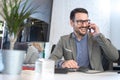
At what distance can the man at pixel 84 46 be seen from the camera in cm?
179

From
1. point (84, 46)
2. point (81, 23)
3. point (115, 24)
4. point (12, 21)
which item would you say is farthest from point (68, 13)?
point (12, 21)

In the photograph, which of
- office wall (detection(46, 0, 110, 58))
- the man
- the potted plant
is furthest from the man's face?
office wall (detection(46, 0, 110, 58))

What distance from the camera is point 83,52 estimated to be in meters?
1.92

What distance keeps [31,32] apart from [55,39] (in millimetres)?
1637

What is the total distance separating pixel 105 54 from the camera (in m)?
1.84

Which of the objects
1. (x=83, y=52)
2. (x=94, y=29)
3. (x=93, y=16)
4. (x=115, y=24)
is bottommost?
(x=83, y=52)

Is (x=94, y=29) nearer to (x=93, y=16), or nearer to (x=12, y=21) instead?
(x=12, y=21)

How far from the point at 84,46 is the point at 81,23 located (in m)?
0.22

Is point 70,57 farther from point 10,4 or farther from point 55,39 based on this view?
point 55,39

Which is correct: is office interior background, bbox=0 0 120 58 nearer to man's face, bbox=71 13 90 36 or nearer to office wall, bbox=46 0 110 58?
office wall, bbox=46 0 110 58

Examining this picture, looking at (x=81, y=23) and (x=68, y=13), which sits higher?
(x=68, y=13)

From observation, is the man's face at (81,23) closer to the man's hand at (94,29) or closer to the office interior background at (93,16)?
the man's hand at (94,29)

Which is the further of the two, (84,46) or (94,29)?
(84,46)

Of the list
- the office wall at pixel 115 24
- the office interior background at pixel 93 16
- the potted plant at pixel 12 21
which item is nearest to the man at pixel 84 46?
the potted plant at pixel 12 21
